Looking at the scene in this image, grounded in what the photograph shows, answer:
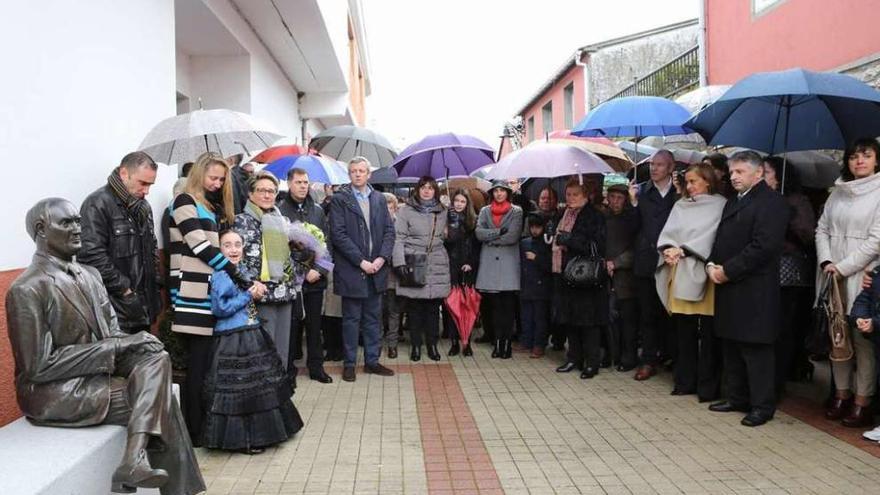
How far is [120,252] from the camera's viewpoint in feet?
15.0

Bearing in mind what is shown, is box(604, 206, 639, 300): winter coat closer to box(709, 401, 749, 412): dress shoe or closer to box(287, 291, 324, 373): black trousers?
box(709, 401, 749, 412): dress shoe

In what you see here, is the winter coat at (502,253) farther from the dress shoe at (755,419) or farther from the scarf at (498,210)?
the dress shoe at (755,419)

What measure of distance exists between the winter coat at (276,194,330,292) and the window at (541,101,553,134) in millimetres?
20955

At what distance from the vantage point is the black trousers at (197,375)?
4984 mm

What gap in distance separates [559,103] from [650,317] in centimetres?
1969

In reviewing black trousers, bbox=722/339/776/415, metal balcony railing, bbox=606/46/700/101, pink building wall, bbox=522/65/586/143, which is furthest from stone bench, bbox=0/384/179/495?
pink building wall, bbox=522/65/586/143

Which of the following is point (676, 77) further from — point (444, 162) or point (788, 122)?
point (788, 122)

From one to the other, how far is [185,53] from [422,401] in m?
6.12

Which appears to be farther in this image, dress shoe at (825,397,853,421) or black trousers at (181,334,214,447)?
dress shoe at (825,397,853,421)

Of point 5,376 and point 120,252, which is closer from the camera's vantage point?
point 5,376

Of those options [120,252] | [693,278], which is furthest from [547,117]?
[120,252]

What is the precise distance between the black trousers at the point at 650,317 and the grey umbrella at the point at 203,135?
3.69 meters

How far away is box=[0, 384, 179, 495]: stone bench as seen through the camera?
287cm

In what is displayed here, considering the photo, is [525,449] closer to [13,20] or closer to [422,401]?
[422,401]
